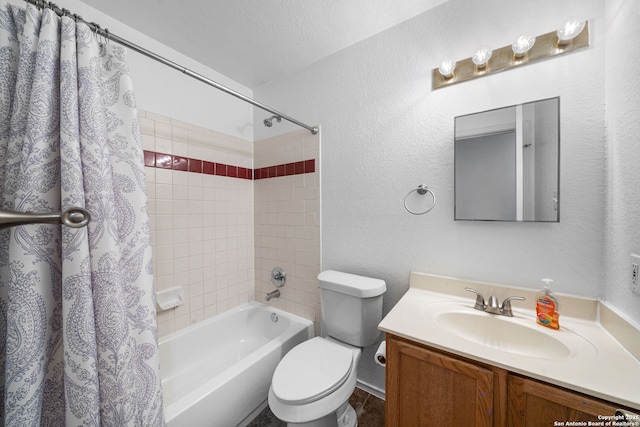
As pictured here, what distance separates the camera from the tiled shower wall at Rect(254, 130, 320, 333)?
1.69 m

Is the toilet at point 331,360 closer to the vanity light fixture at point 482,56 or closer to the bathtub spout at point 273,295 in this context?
the bathtub spout at point 273,295

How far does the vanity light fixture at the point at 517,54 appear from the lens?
3.07ft

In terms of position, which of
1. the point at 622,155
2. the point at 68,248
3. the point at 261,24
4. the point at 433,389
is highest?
the point at 261,24

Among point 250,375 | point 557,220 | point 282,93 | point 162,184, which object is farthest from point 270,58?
point 250,375

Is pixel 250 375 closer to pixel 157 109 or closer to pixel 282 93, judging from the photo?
pixel 157 109

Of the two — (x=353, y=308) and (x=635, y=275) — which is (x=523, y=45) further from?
(x=353, y=308)

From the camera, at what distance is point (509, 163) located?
3.52ft

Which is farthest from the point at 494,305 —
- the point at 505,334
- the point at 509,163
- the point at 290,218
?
the point at 290,218

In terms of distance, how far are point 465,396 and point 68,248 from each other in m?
1.29

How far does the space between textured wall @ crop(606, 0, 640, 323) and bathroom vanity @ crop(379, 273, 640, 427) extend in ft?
0.45

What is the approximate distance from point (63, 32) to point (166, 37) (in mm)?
1009

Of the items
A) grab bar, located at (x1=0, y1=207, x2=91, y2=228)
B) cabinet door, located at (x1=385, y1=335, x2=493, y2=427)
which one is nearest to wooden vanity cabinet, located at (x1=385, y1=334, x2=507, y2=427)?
cabinet door, located at (x1=385, y1=335, x2=493, y2=427)

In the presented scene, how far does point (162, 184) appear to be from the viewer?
4.97 feet

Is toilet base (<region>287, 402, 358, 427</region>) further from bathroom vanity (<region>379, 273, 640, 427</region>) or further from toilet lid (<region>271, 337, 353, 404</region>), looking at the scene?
bathroom vanity (<region>379, 273, 640, 427</region>)
